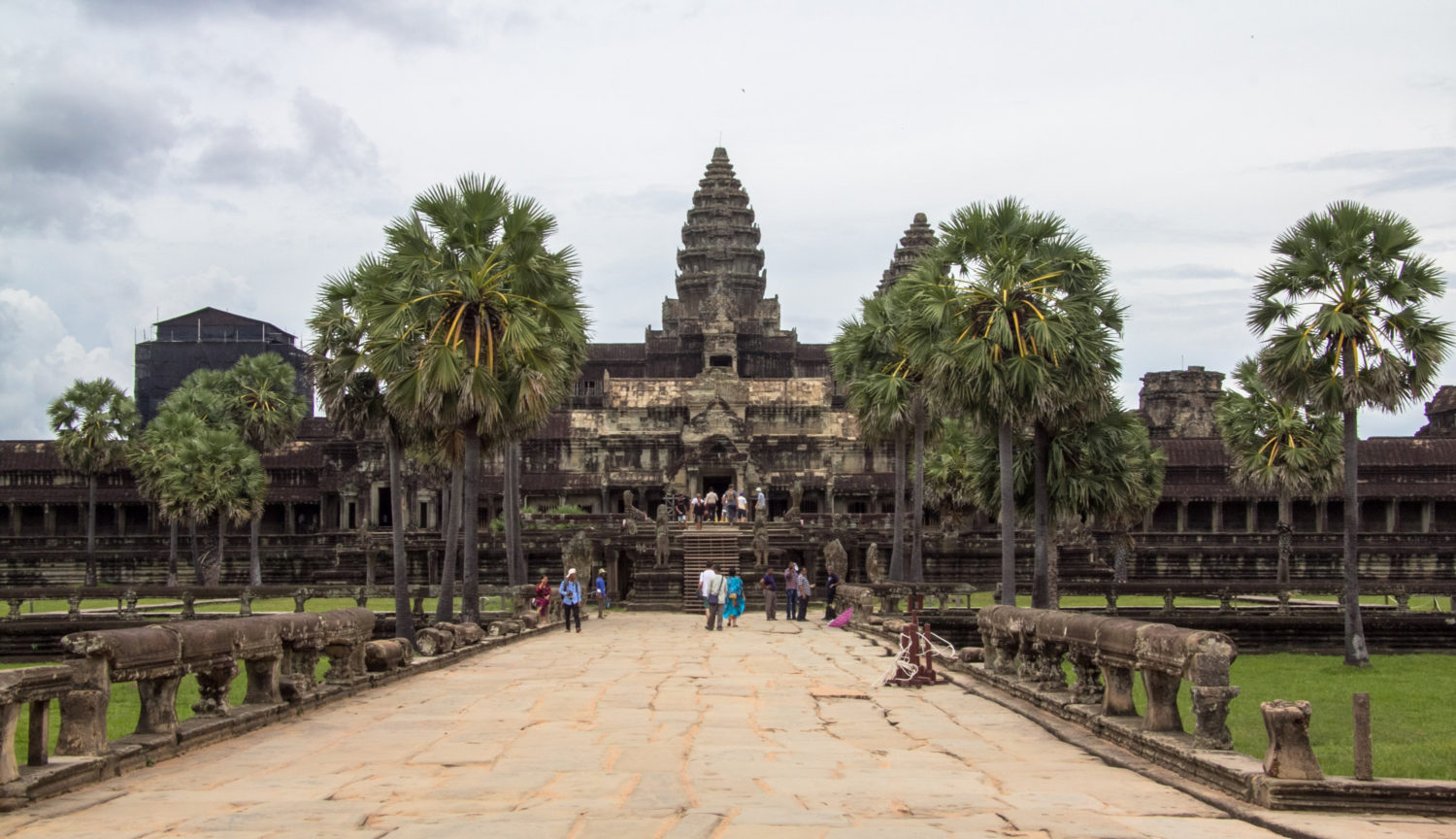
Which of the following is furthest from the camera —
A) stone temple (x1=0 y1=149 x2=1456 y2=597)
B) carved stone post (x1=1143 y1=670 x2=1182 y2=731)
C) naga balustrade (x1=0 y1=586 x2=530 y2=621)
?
stone temple (x1=0 y1=149 x2=1456 y2=597)

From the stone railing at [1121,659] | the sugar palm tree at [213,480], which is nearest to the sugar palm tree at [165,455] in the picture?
the sugar palm tree at [213,480]

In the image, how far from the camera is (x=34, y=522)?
213 ft

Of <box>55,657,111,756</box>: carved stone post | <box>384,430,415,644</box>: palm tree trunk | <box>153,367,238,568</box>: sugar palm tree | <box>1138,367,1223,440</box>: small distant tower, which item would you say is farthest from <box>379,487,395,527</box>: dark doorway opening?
<box>55,657,111,756</box>: carved stone post

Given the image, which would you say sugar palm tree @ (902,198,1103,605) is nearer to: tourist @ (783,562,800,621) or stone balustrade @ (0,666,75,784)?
tourist @ (783,562,800,621)

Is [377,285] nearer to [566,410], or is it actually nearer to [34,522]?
[566,410]

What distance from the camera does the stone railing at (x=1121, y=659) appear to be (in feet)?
33.9

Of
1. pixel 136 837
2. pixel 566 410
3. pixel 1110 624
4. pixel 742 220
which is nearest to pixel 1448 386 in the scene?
pixel 742 220

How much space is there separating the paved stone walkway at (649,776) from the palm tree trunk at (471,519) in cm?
931

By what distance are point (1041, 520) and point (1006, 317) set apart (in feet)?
15.6

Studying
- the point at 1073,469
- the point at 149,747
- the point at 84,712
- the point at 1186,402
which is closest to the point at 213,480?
the point at 1073,469

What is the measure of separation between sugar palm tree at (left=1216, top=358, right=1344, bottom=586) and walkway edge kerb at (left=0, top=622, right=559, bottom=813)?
107 feet

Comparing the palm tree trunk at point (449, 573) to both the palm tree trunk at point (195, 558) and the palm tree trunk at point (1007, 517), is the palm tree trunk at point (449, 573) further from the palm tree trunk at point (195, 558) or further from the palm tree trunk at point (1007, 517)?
the palm tree trunk at point (195, 558)

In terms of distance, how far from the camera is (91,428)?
52.3 meters

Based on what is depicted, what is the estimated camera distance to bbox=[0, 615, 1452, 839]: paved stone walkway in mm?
8508
